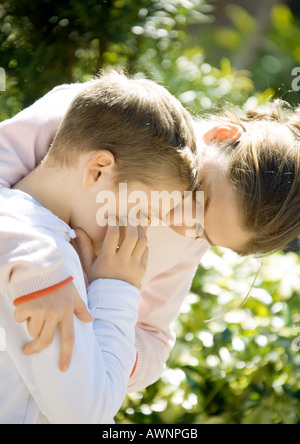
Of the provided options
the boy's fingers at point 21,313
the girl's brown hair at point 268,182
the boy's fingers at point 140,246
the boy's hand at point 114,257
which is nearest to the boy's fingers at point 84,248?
the boy's hand at point 114,257

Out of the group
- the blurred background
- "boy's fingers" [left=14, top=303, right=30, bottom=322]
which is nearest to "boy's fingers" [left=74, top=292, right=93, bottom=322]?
"boy's fingers" [left=14, top=303, right=30, bottom=322]

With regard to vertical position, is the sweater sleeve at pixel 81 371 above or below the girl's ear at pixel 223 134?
below

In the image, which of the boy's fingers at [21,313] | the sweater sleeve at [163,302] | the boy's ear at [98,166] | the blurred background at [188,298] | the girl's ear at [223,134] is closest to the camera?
the boy's fingers at [21,313]

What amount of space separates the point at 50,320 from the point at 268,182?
76 centimetres

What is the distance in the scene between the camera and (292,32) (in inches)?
359

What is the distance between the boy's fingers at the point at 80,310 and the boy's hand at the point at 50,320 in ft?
0.11

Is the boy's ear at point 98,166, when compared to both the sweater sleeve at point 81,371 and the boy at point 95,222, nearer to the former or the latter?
the boy at point 95,222

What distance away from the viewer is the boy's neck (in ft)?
5.50

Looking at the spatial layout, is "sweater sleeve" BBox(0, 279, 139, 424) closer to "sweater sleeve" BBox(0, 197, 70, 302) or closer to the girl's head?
"sweater sleeve" BBox(0, 197, 70, 302)

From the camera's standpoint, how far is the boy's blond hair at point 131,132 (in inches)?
63.9

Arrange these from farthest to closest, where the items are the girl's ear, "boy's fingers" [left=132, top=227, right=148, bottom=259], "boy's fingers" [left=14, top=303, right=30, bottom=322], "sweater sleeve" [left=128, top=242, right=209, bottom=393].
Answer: "sweater sleeve" [left=128, top=242, right=209, bottom=393], the girl's ear, "boy's fingers" [left=132, top=227, right=148, bottom=259], "boy's fingers" [left=14, top=303, right=30, bottom=322]

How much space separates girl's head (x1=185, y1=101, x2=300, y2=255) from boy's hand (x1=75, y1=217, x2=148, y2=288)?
27 centimetres

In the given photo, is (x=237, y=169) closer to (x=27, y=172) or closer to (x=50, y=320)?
(x=27, y=172)
